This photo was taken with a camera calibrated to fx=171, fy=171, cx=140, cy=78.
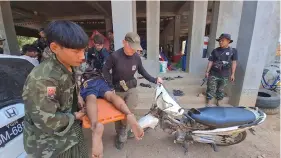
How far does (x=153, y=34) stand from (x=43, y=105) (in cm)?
436

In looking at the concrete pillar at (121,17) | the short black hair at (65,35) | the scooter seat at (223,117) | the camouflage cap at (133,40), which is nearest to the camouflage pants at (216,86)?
the scooter seat at (223,117)

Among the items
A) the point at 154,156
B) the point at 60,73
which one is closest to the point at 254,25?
the point at 154,156

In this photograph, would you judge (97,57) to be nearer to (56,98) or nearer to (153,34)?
(153,34)

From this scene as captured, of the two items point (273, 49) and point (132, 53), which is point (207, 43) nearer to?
point (273, 49)

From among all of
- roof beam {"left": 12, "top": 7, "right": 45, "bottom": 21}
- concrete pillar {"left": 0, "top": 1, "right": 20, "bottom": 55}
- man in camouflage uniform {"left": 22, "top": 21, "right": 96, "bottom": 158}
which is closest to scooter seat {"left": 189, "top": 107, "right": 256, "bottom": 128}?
man in camouflage uniform {"left": 22, "top": 21, "right": 96, "bottom": 158}

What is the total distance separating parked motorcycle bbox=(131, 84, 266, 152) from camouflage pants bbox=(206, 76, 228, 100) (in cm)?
134

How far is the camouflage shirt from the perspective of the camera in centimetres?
98

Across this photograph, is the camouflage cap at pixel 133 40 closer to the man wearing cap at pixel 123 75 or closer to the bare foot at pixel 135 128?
the man wearing cap at pixel 123 75

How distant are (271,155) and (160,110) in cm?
181

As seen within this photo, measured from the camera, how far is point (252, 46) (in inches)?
135

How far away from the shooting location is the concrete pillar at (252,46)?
3.25 metres

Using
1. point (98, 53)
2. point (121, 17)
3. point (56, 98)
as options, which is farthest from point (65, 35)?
point (121, 17)

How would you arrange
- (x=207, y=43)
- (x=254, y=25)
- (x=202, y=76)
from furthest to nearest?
(x=207, y=43) → (x=202, y=76) → (x=254, y=25)

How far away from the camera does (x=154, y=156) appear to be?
2514 millimetres
